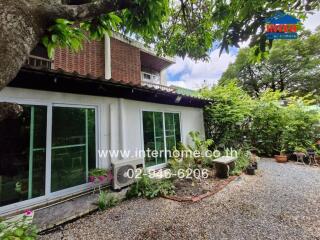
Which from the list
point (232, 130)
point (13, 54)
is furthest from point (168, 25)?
point (232, 130)

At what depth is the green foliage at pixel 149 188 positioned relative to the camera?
438cm

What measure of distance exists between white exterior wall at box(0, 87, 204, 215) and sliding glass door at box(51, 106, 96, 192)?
17cm

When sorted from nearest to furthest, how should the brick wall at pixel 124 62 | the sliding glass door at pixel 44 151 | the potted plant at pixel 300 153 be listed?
the sliding glass door at pixel 44 151, the potted plant at pixel 300 153, the brick wall at pixel 124 62

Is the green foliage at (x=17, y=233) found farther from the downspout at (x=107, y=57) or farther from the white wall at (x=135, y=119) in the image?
the downspout at (x=107, y=57)

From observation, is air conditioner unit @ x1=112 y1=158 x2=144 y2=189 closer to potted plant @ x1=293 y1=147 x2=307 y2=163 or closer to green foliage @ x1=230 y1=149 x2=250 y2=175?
green foliage @ x1=230 y1=149 x2=250 y2=175

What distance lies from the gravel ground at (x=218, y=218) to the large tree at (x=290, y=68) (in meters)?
14.5

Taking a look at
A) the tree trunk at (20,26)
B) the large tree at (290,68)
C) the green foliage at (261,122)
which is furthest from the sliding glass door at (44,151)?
the large tree at (290,68)

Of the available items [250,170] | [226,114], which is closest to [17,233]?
A: [250,170]

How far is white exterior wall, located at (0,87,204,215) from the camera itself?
12.0ft

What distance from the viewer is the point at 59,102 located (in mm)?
4195

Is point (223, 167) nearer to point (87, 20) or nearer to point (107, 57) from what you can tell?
point (87, 20)

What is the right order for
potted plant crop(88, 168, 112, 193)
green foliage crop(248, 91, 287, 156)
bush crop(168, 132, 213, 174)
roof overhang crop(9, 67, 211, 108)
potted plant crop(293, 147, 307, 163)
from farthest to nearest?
green foliage crop(248, 91, 287, 156), potted plant crop(293, 147, 307, 163), bush crop(168, 132, 213, 174), potted plant crop(88, 168, 112, 193), roof overhang crop(9, 67, 211, 108)

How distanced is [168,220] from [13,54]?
3454 millimetres

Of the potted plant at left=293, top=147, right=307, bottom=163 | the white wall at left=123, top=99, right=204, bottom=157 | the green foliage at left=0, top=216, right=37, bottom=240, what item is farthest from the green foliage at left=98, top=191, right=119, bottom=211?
the potted plant at left=293, top=147, right=307, bottom=163
